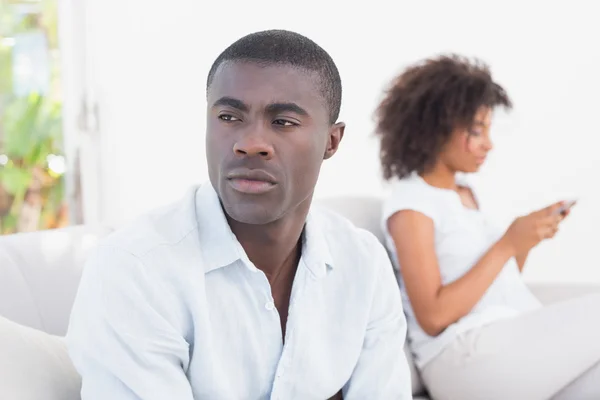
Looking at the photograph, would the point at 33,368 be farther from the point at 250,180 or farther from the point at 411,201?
the point at 411,201

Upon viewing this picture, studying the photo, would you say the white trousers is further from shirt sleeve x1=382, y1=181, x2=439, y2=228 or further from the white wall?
the white wall

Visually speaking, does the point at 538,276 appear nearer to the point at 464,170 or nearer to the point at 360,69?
A: the point at 360,69

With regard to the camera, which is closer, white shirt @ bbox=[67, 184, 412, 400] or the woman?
white shirt @ bbox=[67, 184, 412, 400]

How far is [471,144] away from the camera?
6.81 feet

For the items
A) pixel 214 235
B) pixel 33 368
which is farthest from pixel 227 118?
pixel 33 368

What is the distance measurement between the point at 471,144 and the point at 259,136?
1076mm

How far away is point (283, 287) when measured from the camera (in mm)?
1301

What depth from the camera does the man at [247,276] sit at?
1.10 m

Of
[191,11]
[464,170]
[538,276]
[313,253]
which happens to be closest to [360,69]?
[191,11]

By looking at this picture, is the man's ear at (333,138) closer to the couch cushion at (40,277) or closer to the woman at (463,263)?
the couch cushion at (40,277)

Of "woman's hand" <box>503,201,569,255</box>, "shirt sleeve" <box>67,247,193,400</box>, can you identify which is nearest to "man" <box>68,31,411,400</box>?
"shirt sleeve" <box>67,247,193,400</box>

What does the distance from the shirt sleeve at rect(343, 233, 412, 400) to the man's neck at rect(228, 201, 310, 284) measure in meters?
0.15

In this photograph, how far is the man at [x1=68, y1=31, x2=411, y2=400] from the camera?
1101mm

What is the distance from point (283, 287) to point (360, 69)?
2130 millimetres
